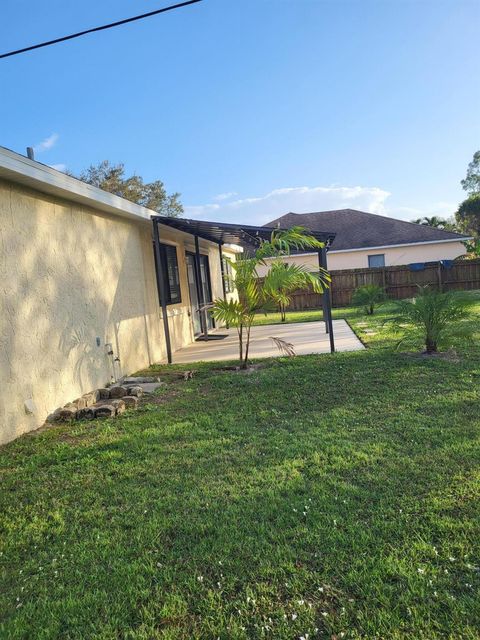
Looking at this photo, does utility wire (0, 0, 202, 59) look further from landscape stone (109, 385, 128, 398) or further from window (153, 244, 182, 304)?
window (153, 244, 182, 304)

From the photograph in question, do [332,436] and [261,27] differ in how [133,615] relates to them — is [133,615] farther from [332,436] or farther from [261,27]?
[261,27]

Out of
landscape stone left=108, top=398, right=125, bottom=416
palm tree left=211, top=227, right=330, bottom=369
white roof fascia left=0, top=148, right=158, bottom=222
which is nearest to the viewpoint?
white roof fascia left=0, top=148, right=158, bottom=222

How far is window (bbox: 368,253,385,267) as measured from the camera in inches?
914

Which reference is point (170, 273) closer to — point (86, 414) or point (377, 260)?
point (86, 414)

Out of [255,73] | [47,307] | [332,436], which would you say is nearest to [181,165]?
[255,73]

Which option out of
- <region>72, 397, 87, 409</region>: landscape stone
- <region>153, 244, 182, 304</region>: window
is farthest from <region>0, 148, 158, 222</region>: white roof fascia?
<region>72, 397, 87, 409</region>: landscape stone

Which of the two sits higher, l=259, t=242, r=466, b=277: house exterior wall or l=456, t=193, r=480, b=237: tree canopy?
l=456, t=193, r=480, b=237: tree canopy

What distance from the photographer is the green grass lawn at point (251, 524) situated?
6.61 ft

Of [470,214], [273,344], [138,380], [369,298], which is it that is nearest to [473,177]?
[470,214]

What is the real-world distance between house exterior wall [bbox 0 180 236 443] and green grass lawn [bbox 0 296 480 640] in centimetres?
77

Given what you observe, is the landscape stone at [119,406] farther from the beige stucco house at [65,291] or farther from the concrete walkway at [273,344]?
the concrete walkway at [273,344]

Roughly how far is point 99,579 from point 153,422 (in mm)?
2625

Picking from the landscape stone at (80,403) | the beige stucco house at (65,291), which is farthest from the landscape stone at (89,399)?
the beige stucco house at (65,291)

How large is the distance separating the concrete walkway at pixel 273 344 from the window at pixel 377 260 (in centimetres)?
1134
